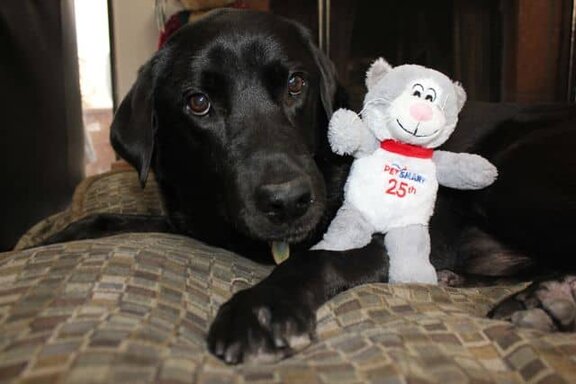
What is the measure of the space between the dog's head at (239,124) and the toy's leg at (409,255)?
17cm

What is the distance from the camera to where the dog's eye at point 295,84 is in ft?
4.56

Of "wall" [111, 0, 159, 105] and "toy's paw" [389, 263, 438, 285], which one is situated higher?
"wall" [111, 0, 159, 105]

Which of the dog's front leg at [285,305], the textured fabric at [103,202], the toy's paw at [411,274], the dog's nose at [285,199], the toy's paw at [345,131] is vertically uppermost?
the toy's paw at [345,131]

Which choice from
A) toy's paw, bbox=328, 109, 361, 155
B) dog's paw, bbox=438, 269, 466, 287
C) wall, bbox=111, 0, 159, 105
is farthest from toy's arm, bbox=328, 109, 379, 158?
wall, bbox=111, 0, 159, 105

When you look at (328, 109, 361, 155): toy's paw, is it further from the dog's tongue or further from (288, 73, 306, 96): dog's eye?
the dog's tongue

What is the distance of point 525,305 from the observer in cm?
108

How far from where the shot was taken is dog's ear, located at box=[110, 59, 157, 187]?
1.44 meters

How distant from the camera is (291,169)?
3.81ft

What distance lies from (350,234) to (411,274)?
15cm

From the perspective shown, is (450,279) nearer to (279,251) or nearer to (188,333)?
(279,251)

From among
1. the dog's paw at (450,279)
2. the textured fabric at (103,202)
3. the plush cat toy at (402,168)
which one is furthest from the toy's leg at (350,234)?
the textured fabric at (103,202)

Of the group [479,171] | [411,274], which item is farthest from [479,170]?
[411,274]

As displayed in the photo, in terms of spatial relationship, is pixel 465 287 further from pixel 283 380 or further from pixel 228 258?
pixel 283 380

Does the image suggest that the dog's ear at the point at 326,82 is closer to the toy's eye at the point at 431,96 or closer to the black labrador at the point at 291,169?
the black labrador at the point at 291,169
